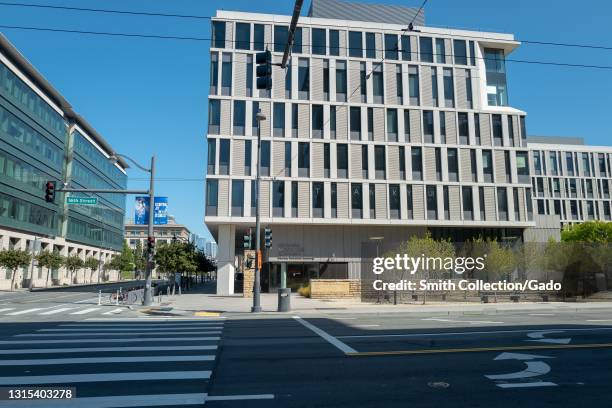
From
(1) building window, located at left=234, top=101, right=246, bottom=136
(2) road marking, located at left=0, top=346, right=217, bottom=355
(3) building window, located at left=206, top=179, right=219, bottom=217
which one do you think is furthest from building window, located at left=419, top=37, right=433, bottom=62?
(2) road marking, located at left=0, top=346, right=217, bottom=355

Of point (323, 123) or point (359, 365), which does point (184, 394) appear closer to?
point (359, 365)

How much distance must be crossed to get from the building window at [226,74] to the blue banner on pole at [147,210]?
59.4 ft

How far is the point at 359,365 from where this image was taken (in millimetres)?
8570

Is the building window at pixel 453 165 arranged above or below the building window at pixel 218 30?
below

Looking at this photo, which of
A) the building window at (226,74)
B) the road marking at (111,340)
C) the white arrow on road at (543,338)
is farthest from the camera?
the building window at (226,74)

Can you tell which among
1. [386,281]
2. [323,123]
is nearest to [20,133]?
[323,123]

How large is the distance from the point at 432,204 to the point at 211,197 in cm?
2069

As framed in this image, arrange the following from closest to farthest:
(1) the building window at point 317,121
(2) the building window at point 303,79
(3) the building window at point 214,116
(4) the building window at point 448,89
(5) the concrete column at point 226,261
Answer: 1. (5) the concrete column at point 226,261
2. (3) the building window at point 214,116
3. (1) the building window at point 317,121
4. (2) the building window at point 303,79
5. (4) the building window at point 448,89

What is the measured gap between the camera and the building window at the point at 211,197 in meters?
39.4

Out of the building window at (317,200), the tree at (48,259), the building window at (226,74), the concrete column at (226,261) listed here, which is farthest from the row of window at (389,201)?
the tree at (48,259)

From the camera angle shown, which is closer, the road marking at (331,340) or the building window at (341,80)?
the road marking at (331,340)

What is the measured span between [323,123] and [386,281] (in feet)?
62.9

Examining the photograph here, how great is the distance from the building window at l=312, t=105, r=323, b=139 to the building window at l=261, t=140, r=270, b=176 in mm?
4607

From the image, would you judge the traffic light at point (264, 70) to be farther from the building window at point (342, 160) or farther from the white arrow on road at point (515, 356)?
the building window at point (342, 160)
